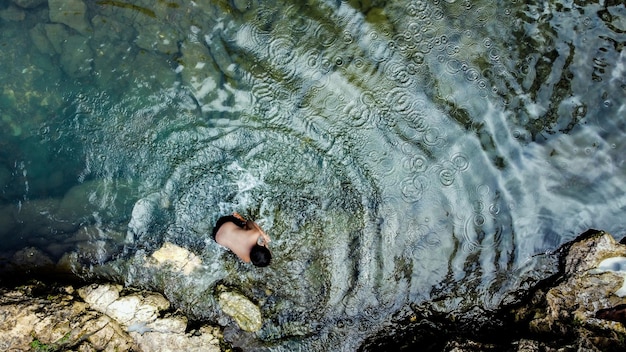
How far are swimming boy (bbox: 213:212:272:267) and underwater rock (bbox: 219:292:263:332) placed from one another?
602 mm

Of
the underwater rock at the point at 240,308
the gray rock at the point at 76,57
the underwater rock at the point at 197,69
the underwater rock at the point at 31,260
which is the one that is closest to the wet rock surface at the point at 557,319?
the underwater rock at the point at 240,308

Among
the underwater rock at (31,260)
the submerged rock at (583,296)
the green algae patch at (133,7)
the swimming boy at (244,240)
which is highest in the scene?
the green algae patch at (133,7)

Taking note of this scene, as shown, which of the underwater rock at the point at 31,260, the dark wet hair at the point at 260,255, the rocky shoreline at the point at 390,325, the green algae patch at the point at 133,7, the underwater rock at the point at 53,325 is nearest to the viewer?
the underwater rock at the point at 53,325

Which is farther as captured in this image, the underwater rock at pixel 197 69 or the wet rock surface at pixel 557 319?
the underwater rock at pixel 197 69

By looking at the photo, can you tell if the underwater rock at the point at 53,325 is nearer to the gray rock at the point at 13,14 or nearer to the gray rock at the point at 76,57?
the gray rock at the point at 76,57

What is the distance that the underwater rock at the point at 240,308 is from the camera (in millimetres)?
6184

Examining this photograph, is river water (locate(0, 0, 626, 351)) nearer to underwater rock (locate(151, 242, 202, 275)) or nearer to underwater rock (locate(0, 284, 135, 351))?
→ underwater rock (locate(151, 242, 202, 275))

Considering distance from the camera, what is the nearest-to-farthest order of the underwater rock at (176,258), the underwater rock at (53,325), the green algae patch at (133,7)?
the underwater rock at (53,325) → the underwater rock at (176,258) → the green algae patch at (133,7)

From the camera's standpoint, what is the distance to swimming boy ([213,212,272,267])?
5707 mm

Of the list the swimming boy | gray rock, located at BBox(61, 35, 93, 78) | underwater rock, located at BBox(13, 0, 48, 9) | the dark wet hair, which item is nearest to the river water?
gray rock, located at BBox(61, 35, 93, 78)

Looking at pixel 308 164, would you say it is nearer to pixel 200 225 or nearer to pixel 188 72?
pixel 200 225

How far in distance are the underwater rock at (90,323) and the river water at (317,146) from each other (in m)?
0.41

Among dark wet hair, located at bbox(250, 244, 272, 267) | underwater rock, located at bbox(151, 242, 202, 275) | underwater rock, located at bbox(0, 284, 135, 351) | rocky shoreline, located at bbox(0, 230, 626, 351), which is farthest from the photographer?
underwater rock, located at bbox(151, 242, 202, 275)

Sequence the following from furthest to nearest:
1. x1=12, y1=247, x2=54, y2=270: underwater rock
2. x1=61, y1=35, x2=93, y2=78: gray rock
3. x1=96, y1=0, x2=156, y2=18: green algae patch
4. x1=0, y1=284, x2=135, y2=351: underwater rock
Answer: x1=96, y1=0, x2=156, y2=18: green algae patch → x1=61, y1=35, x2=93, y2=78: gray rock → x1=12, y1=247, x2=54, y2=270: underwater rock → x1=0, y1=284, x2=135, y2=351: underwater rock
